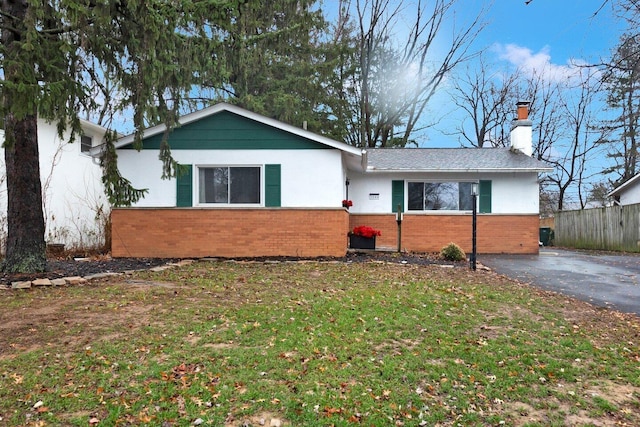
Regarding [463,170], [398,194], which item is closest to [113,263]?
[398,194]

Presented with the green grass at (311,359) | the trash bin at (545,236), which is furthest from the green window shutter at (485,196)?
the trash bin at (545,236)

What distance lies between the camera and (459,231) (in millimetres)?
14062

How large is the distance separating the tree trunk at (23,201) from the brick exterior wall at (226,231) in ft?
11.5

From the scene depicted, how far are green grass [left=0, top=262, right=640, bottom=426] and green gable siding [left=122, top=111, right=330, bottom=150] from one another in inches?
213

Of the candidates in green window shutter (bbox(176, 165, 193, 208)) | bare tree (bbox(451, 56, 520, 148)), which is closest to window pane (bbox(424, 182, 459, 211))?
green window shutter (bbox(176, 165, 193, 208))

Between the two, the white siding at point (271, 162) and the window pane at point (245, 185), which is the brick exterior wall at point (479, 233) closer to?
the white siding at point (271, 162)

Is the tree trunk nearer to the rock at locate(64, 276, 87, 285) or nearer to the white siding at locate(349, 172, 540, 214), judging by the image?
the rock at locate(64, 276, 87, 285)

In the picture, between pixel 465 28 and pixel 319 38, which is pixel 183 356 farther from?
pixel 465 28

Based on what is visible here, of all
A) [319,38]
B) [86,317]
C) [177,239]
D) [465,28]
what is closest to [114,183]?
[177,239]

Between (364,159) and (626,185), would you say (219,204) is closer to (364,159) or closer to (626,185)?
(364,159)

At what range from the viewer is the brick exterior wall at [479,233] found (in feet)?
46.1

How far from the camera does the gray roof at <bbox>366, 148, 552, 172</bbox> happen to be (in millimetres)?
13773

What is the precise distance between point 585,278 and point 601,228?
12.0 m

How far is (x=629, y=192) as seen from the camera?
20.5 meters
